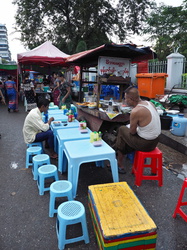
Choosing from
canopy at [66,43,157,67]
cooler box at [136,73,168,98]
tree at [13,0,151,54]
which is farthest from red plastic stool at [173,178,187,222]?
tree at [13,0,151,54]

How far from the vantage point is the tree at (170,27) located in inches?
546

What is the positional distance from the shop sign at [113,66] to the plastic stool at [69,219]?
3279mm

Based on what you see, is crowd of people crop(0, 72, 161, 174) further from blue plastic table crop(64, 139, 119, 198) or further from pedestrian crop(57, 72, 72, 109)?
pedestrian crop(57, 72, 72, 109)

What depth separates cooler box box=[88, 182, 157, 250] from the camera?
1777mm

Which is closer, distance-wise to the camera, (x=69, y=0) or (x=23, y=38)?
(x=69, y=0)

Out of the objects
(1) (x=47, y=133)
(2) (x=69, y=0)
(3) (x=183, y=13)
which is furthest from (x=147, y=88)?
(2) (x=69, y=0)

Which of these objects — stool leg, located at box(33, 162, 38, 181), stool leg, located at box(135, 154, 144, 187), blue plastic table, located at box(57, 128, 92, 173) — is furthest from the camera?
blue plastic table, located at box(57, 128, 92, 173)

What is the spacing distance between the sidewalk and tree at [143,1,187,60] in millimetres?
13013

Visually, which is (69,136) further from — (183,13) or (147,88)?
(183,13)

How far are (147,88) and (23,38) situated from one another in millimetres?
16464

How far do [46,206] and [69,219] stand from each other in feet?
2.96

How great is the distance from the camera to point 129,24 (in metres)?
18.9

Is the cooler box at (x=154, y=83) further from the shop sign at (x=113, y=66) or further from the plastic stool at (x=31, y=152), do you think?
the plastic stool at (x=31, y=152)

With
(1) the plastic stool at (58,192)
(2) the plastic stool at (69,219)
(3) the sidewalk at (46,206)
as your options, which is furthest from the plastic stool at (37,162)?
(2) the plastic stool at (69,219)
